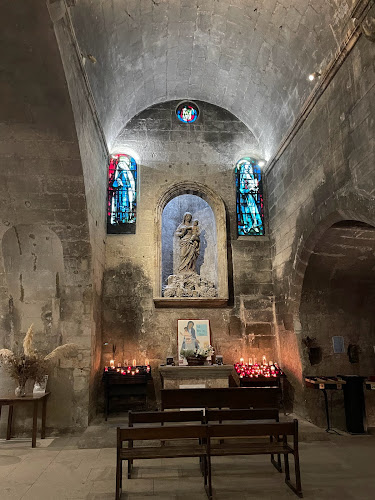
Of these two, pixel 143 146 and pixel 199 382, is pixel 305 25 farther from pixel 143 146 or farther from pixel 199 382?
pixel 199 382

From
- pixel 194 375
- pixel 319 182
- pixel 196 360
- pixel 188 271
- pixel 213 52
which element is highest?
pixel 213 52

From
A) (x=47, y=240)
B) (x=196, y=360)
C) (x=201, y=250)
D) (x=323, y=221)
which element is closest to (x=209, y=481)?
(x=196, y=360)

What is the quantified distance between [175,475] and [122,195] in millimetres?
6386

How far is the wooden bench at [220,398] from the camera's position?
546cm

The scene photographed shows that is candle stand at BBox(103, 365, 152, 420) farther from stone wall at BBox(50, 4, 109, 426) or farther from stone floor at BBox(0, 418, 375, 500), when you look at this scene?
stone floor at BBox(0, 418, 375, 500)

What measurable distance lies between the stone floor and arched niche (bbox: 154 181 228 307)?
3533mm

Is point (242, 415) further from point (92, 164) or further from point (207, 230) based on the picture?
point (207, 230)

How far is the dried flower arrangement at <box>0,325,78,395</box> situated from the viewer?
20.9 ft

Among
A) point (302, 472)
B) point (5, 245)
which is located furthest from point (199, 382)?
point (5, 245)

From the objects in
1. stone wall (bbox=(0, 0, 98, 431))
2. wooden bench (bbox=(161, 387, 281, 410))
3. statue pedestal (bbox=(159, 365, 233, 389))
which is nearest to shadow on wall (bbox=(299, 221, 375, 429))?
statue pedestal (bbox=(159, 365, 233, 389))

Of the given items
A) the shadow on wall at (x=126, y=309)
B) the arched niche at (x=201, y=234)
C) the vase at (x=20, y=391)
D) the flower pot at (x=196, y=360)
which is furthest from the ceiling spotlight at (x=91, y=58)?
the flower pot at (x=196, y=360)

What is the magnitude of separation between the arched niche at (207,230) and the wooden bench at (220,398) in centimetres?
314

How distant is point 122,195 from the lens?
940 centimetres

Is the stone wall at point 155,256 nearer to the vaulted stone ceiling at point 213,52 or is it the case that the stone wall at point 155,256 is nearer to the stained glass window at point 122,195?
the stained glass window at point 122,195
